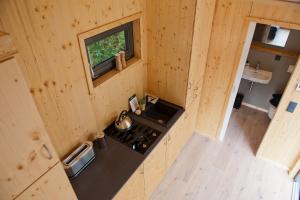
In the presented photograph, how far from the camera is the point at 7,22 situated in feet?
3.83

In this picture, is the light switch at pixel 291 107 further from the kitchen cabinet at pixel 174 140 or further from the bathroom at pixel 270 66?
the kitchen cabinet at pixel 174 140

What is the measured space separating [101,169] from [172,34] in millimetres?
1565

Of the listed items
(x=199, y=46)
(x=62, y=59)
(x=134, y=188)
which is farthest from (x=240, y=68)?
(x=62, y=59)

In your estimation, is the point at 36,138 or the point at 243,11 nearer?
the point at 36,138

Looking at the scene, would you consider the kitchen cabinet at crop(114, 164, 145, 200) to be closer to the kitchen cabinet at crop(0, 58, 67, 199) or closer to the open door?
the kitchen cabinet at crop(0, 58, 67, 199)

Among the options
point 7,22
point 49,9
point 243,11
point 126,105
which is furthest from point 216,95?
point 7,22

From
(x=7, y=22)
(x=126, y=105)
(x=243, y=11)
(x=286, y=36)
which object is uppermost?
(x=7, y=22)

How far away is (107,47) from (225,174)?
7.57ft

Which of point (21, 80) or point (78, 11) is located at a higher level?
point (78, 11)

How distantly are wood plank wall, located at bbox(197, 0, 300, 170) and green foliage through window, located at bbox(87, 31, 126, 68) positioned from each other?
1173 mm

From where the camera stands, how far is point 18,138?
34.8 inches

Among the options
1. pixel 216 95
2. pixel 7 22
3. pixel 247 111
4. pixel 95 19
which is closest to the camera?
pixel 7 22

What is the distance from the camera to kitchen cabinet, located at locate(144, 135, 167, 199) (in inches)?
85.7

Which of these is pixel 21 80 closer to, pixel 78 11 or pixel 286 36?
pixel 78 11
